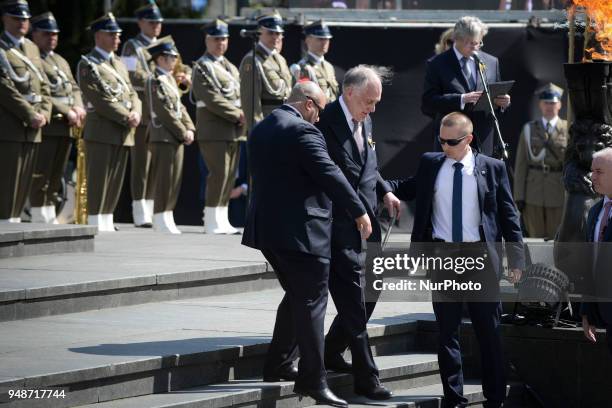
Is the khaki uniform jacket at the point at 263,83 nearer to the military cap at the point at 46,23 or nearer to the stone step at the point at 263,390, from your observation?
the military cap at the point at 46,23

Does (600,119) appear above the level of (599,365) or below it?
above

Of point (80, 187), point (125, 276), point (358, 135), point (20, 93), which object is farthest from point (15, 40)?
point (358, 135)

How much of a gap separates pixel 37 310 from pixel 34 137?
4.15 m

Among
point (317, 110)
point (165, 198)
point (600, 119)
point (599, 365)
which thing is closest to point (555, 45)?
point (165, 198)

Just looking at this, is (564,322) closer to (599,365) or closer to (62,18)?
(599,365)

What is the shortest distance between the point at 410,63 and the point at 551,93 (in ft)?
5.15

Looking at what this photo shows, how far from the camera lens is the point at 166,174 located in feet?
49.3

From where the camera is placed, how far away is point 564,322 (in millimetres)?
9906

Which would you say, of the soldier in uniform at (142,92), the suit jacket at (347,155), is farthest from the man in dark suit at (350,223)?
the soldier in uniform at (142,92)

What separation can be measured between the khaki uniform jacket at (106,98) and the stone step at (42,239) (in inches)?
104

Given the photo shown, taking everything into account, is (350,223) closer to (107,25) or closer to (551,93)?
(107,25)

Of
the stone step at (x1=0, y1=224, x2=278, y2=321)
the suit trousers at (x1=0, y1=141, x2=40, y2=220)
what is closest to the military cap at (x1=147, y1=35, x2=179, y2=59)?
the suit trousers at (x1=0, y1=141, x2=40, y2=220)

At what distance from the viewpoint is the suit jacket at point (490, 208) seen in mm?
8805

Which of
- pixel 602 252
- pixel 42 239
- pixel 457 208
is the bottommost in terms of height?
pixel 42 239
